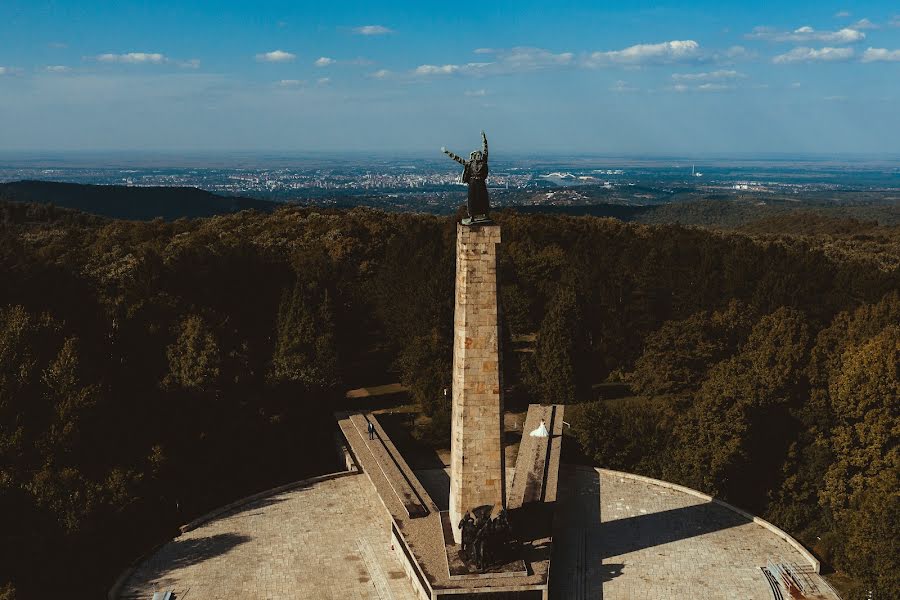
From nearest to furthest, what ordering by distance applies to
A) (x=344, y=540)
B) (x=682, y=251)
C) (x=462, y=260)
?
(x=462, y=260), (x=344, y=540), (x=682, y=251)

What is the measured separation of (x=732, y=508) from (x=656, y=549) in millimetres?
5024

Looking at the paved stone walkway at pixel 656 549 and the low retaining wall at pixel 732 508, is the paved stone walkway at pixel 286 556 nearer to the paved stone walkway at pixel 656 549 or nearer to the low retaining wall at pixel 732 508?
the paved stone walkway at pixel 656 549

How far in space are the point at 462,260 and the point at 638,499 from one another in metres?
14.1

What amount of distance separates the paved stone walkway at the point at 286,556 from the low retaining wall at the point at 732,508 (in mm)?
10800

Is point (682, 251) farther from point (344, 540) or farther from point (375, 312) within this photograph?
point (344, 540)

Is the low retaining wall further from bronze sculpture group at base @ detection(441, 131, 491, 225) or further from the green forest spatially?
bronze sculpture group at base @ detection(441, 131, 491, 225)

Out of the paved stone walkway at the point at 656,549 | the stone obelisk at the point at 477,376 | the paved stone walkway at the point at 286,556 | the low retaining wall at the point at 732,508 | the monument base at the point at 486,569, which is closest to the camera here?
the stone obelisk at the point at 477,376

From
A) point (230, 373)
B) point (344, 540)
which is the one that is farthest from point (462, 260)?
point (230, 373)

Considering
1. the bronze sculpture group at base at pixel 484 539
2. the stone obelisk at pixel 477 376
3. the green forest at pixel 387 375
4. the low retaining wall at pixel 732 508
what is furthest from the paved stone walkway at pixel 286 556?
the low retaining wall at pixel 732 508

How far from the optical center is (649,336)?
41.4 metres

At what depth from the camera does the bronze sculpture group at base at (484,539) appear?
68.3 ft

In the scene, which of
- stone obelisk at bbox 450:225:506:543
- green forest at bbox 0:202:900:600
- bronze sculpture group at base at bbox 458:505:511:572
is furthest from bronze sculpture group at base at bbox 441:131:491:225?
green forest at bbox 0:202:900:600

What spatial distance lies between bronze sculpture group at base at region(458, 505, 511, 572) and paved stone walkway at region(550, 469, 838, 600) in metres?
2.34

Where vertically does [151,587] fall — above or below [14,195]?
below
